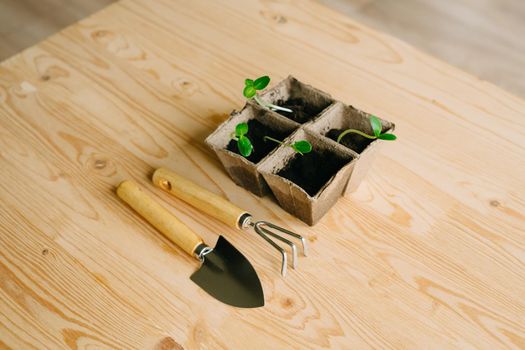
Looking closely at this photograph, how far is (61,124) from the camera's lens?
2.89 feet

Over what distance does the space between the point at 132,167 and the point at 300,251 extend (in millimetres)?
304

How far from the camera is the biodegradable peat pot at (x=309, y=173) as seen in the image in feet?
2.15

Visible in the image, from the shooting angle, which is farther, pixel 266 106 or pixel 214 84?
pixel 214 84

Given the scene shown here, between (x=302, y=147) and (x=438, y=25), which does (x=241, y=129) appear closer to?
(x=302, y=147)

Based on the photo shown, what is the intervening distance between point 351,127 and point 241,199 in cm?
19

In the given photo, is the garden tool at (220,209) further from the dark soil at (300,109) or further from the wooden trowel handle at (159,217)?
the dark soil at (300,109)

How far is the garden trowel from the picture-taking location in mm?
663

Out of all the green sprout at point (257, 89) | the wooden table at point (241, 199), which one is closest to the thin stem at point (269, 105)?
the green sprout at point (257, 89)

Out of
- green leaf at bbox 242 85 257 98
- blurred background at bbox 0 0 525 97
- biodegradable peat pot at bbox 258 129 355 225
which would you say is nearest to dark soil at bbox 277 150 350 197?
biodegradable peat pot at bbox 258 129 355 225

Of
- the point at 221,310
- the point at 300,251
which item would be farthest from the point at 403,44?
the point at 221,310

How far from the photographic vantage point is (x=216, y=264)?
27.0 inches

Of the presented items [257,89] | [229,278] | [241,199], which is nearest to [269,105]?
[257,89]

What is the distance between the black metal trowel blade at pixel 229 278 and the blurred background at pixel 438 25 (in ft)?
3.77

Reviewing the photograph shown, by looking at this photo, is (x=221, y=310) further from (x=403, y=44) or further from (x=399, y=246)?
(x=403, y=44)
